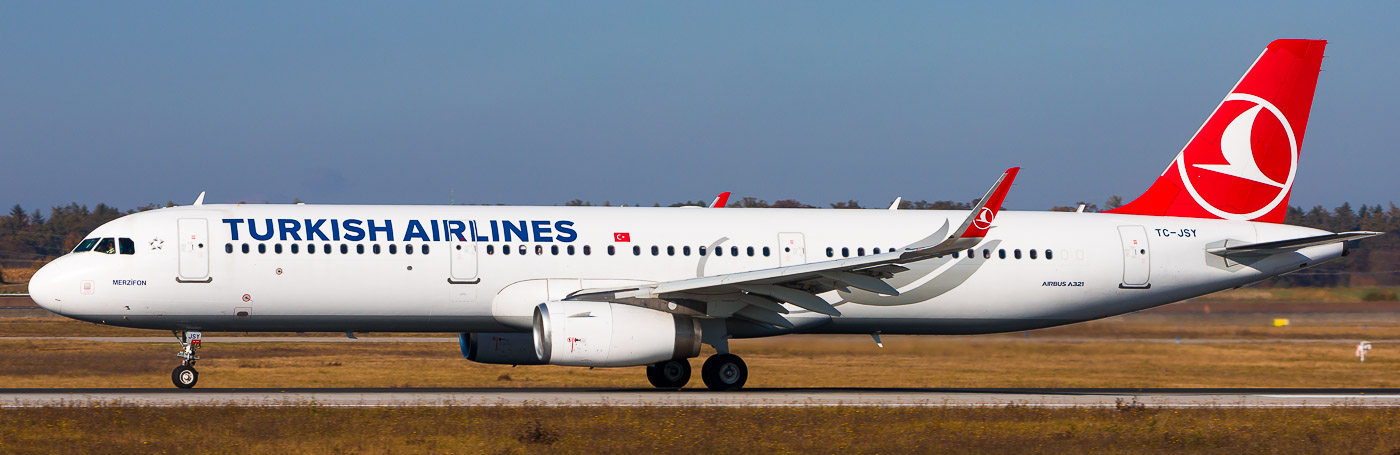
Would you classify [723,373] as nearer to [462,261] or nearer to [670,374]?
[670,374]

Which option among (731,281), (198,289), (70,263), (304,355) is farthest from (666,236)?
(304,355)

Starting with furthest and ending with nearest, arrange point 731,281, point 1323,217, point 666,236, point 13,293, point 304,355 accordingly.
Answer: point 1323,217
point 13,293
point 304,355
point 666,236
point 731,281

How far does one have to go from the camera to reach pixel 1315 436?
17547 millimetres

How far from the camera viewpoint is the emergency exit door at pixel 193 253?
2158 cm

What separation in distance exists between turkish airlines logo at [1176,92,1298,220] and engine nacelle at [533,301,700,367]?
10.9m

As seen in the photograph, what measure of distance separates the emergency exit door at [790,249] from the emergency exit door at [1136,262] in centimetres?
611

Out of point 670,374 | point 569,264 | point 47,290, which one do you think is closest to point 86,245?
point 47,290

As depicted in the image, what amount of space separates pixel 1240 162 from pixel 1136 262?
322 centimetres

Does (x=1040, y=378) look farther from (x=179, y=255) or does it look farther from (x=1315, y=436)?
(x=179, y=255)

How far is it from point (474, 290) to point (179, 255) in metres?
4.63

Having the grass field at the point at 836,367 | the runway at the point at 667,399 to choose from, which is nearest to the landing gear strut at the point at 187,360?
the runway at the point at 667,399

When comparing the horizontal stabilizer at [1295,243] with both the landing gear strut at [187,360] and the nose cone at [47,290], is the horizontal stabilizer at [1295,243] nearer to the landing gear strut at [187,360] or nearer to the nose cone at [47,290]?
the landing gear strut at [187,360]

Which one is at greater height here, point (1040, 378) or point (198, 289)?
point (198, 289)

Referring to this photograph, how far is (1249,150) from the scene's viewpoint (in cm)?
2614
